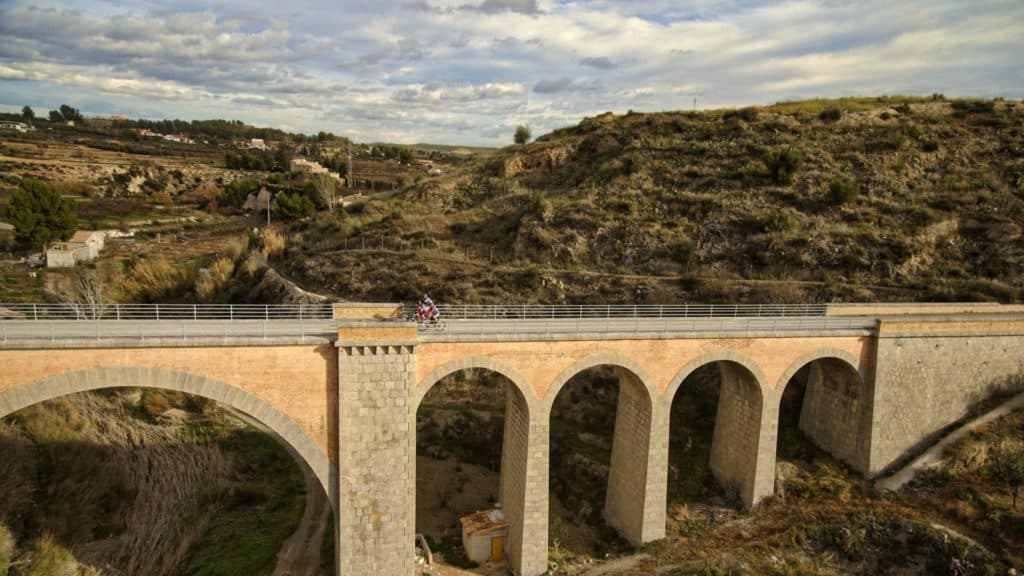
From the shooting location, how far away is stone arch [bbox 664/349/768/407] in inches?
807

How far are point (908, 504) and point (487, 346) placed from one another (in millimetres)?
17170

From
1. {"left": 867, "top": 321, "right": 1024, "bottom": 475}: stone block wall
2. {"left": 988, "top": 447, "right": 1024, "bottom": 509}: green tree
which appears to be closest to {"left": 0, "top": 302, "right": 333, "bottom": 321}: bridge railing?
{"left": 867, "top": 321, "right": 1024, "bottom": 475}: stone block wall

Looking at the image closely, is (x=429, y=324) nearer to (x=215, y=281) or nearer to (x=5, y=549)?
(x=5, y=549)

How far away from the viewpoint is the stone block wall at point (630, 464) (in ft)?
67.9

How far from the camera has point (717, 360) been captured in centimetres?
2100

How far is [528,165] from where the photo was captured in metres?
51.9

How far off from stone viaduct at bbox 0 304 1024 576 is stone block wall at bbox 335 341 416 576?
4cm

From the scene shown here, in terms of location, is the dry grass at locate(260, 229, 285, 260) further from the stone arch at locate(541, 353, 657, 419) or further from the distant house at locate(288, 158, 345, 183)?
the distant house at locate(288, 158, 345, 183)

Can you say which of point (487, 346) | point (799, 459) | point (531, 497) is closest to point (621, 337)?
point (487, 346)

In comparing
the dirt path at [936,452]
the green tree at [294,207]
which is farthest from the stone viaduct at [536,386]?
the green tree at [294,207]

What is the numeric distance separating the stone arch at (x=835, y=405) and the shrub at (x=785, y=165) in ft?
64.0

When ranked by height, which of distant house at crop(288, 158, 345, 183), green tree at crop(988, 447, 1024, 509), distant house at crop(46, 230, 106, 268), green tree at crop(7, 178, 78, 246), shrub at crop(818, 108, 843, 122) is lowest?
green tree at crop(988, 447, 1024, 509)

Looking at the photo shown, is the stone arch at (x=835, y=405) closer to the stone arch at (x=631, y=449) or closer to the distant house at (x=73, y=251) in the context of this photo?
the stone arch at (x=631, y=449)

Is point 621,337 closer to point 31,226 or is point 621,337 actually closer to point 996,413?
point 996,413
